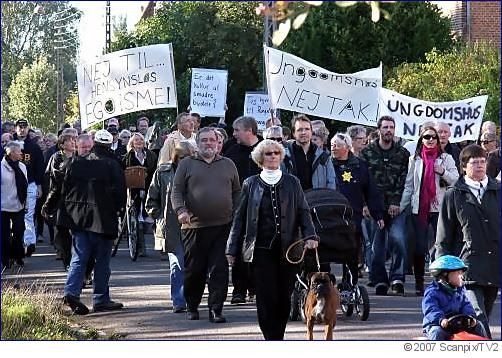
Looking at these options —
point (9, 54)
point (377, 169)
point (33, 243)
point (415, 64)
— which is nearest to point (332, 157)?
point (377, 169)

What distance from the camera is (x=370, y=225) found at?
13.1m

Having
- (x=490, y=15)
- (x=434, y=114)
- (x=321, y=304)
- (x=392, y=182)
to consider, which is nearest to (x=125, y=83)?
(x=392, y=182)

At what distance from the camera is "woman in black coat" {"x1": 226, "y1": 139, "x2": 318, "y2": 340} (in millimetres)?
8469

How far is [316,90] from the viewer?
512 inches

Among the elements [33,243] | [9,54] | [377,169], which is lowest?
[33,243]

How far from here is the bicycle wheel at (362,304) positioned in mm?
10094

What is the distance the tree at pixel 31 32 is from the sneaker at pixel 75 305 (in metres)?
1.89

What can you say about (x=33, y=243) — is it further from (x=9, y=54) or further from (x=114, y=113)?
(x=9, y=54)

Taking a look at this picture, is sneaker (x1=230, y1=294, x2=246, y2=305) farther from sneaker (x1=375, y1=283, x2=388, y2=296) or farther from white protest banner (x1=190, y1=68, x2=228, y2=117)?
white protest banner (x1=190, y1=68, x2=228, y2=117)

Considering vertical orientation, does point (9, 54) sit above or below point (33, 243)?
above

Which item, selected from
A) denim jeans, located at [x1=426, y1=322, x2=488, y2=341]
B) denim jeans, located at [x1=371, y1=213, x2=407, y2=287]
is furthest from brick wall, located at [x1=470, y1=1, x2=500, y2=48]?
denim jeans, located at [x1=371, y1=213, x2=407, y2=287]

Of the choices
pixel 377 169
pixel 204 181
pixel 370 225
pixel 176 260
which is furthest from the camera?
pixel 370 225

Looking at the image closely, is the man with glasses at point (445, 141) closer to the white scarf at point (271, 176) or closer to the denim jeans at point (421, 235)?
the denim jeans at point (421, 235)

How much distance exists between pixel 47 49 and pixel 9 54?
1.09 metres
